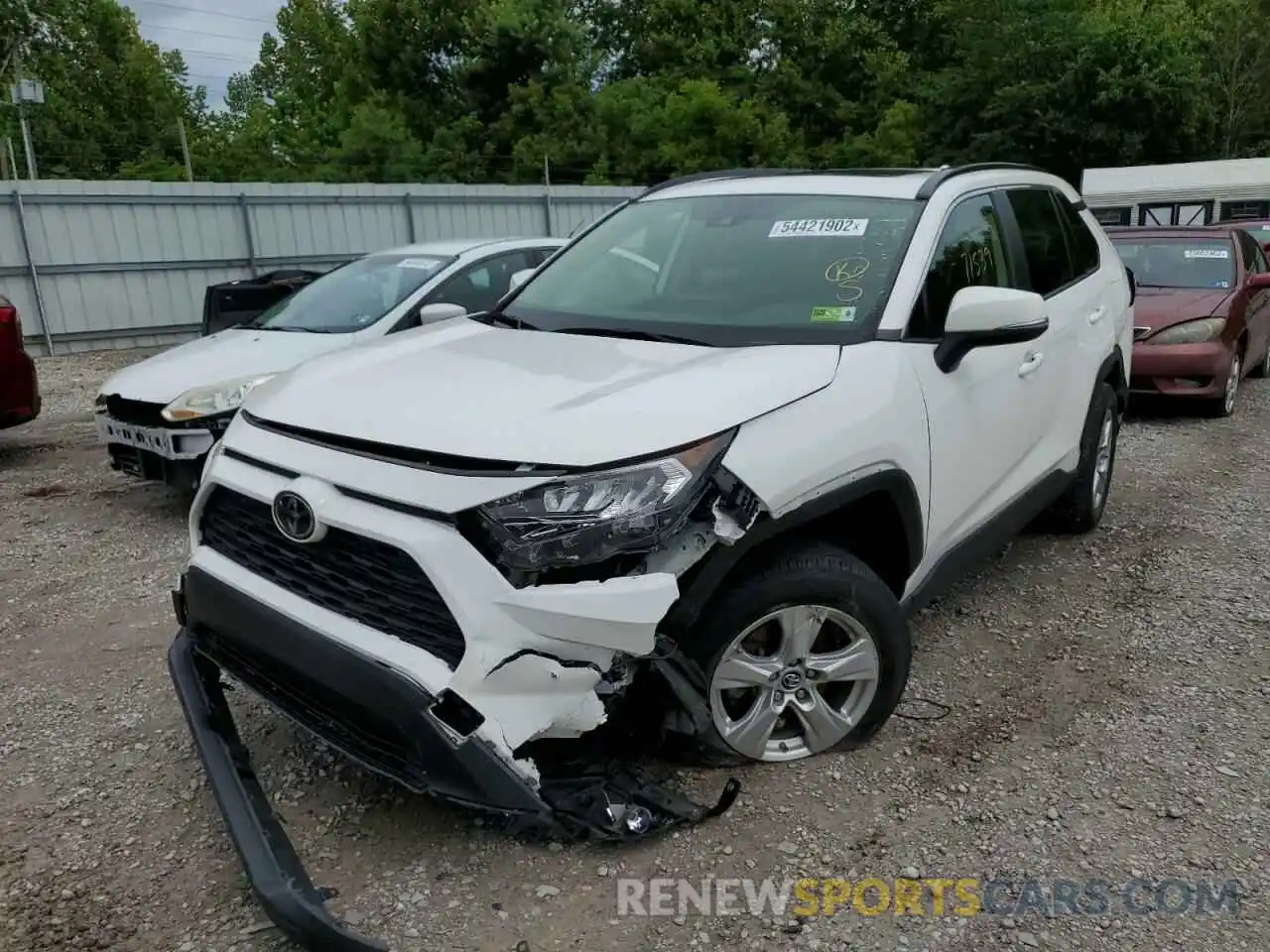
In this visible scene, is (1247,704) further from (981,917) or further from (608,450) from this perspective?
(608,450)

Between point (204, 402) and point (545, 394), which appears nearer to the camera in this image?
point (545, 394)

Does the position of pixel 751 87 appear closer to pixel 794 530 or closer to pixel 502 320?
pixel 502 320

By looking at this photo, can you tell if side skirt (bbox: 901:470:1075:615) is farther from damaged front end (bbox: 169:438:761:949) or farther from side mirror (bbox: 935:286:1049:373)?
damaged front end (bbox: 169:438:761:949)

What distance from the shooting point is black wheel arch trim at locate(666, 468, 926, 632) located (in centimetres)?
245

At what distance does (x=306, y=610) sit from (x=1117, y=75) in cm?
2962

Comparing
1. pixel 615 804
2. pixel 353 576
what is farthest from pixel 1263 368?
pixel 353 576

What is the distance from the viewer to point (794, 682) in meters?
2.81

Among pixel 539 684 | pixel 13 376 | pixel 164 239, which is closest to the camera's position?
pixel 539 684

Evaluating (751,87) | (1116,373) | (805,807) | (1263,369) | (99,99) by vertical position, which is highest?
(99,99)

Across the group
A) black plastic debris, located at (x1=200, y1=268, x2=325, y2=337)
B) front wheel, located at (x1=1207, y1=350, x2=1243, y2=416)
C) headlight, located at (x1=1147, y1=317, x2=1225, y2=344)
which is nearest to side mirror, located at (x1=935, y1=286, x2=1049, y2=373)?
headlight, located at (x1=1147, y1=317, x2=1225, y2=344)

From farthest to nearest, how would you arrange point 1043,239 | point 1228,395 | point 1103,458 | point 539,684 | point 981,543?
point 1228,395, point 1103,458, point 1043,239, point 981,543, point 539,684

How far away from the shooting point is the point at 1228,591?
172 inches

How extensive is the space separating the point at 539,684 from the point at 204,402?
3760mm

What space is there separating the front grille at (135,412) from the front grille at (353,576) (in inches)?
118
